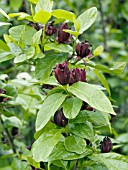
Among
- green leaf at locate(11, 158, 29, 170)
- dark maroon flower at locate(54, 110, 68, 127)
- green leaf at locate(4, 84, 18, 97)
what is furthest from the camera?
green leaf at locate(11, 158, 29, 170)

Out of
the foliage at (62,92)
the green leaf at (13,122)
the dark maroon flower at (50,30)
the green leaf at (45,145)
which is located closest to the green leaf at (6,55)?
the foliage at (62,92)

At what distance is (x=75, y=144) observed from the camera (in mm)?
901

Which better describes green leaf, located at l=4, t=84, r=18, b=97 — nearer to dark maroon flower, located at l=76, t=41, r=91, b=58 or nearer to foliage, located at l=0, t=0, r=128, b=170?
foliage, located at l=0, t=0, r=128, b=170

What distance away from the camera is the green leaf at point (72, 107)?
866mm

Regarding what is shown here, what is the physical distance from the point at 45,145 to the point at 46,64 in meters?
0.22

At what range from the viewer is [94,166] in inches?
39.4

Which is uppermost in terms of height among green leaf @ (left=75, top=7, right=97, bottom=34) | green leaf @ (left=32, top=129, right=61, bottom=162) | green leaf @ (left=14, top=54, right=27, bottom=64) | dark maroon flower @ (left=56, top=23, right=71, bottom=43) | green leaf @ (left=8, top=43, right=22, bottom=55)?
green leaf @ (left=75, top=7, right=97, bottom=34)

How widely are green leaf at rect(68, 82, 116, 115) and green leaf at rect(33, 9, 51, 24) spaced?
0.17 metres

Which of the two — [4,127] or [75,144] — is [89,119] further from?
[4,127]

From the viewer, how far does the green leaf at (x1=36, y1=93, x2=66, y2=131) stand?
2.76 ft

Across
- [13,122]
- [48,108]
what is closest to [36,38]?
[48,108]

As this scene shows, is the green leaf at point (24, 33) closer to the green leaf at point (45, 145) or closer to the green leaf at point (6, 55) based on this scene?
the green leaf at point (6, 55)

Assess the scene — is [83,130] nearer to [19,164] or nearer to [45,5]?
[45,5]

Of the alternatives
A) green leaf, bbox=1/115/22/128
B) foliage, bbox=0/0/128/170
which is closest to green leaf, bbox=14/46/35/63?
foliage, bbox=0/0/128/170
